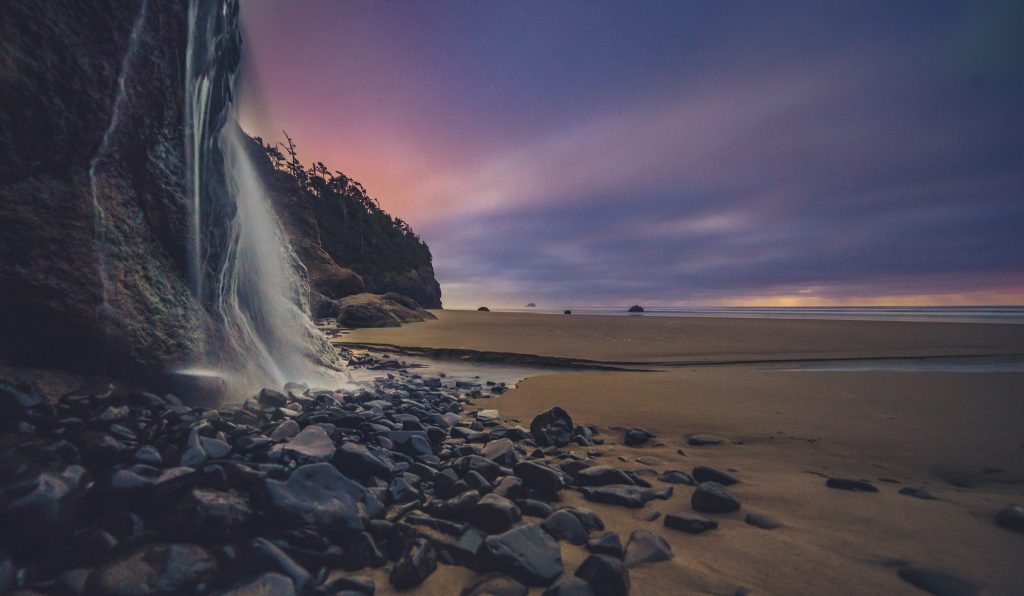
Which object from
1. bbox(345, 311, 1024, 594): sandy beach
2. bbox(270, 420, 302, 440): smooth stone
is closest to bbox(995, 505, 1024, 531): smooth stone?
bbox(345, 311, 1024, 594): sandy beach

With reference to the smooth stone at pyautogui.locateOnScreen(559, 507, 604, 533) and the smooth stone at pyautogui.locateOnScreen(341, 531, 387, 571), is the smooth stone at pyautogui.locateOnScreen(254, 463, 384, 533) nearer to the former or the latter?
the smooth stone at pyautogui.locateOnScreen(341, 531, 387, 571)

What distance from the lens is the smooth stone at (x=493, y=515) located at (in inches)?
72.4

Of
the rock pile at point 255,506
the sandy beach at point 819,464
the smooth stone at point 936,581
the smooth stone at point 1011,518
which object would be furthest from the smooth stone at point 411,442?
the smooth stone at point 1011,518

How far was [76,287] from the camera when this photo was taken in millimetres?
2652

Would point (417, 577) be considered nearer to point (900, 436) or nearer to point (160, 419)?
point (160, 419)

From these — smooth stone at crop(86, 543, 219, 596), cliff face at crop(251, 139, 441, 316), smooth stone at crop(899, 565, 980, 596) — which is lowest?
smooth stone at crop(899, 565, 980, 596)

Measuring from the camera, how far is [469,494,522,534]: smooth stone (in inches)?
72.4

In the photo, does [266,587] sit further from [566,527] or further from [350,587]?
[566,527]

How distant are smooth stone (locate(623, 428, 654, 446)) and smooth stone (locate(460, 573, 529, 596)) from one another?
216 cm

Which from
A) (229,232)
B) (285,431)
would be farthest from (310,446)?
(229,232)

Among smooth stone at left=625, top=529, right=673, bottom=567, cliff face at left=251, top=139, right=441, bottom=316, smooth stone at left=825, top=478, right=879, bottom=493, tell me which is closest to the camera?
smooth stone at left=625, top=529, right=673, bottom=567

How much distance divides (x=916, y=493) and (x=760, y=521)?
1090mm

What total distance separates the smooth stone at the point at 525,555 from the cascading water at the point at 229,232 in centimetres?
322

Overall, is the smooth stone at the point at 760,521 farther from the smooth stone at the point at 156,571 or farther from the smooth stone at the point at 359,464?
the smooth stone at the point at 156,571
